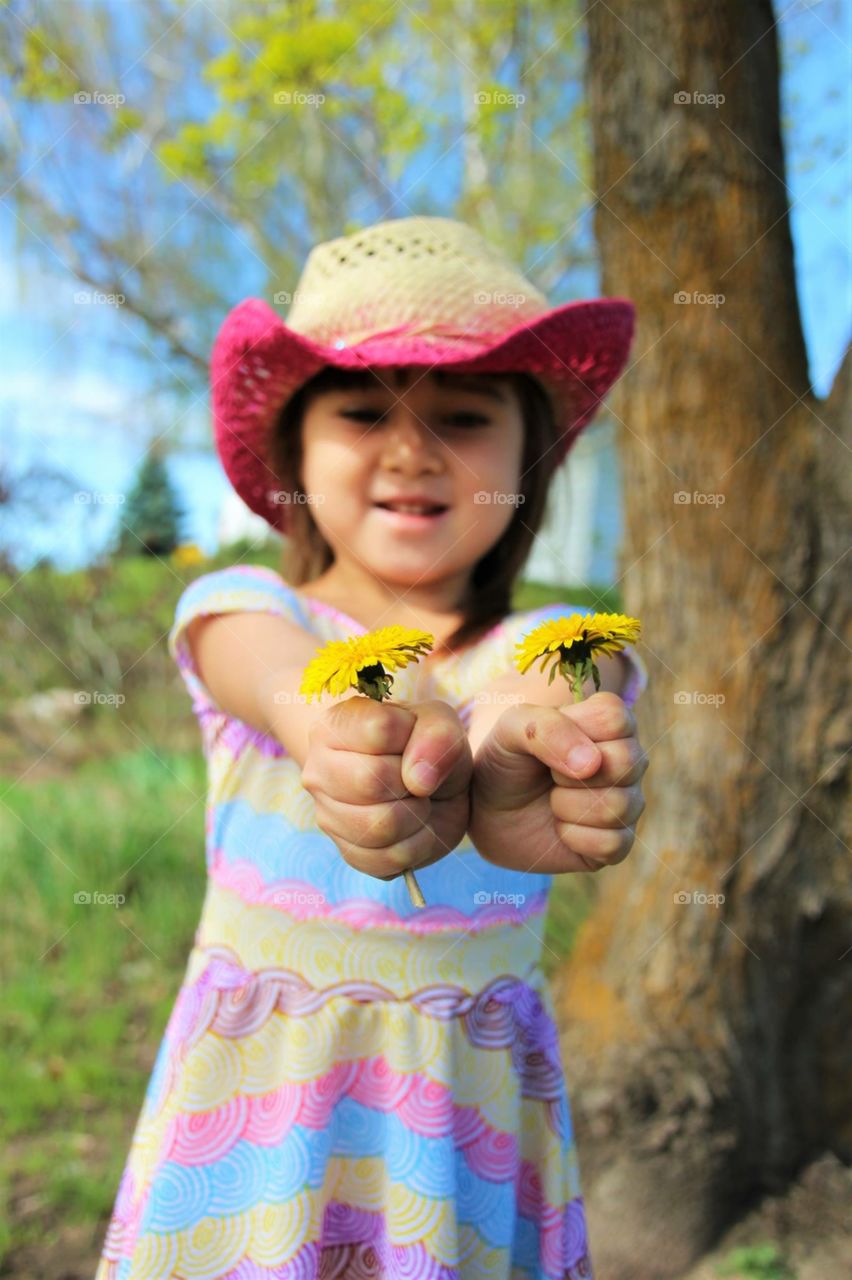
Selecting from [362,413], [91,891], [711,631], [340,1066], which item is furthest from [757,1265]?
[91,891]

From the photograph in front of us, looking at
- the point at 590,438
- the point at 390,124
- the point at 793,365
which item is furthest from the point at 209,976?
the point at 590,438

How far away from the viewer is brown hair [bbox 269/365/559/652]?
3.82 feet

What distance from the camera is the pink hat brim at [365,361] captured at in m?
1.08

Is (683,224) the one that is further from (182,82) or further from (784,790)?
(182,82)

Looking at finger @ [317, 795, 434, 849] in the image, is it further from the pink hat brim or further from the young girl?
the pink hat brim

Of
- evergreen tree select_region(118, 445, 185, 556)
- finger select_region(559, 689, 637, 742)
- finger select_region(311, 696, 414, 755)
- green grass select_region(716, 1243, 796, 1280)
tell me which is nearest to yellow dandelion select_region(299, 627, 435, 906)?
finger select_region(311, 696, 414, 755)

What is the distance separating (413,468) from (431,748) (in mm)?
515

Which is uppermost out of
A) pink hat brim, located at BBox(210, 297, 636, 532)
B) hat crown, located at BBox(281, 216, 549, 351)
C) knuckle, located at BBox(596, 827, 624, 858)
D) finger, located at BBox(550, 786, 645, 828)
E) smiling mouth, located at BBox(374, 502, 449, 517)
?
hat crown, located at BBox(281, 216, 549, 351)

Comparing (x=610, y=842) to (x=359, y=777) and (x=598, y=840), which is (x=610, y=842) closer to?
(x=598, y=840)

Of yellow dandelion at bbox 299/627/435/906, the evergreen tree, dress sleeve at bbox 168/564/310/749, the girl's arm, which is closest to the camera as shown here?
yellow dandelion at bbox 299/627/435/906

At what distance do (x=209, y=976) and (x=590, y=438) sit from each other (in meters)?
5.95

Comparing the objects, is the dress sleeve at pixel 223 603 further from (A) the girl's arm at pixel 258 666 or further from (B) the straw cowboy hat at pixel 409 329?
(B) the straw cowboy hat at pixel 409 329

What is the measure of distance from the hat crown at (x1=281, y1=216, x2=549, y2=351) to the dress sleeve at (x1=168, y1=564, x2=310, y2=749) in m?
0.29

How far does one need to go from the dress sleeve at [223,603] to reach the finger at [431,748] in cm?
40
